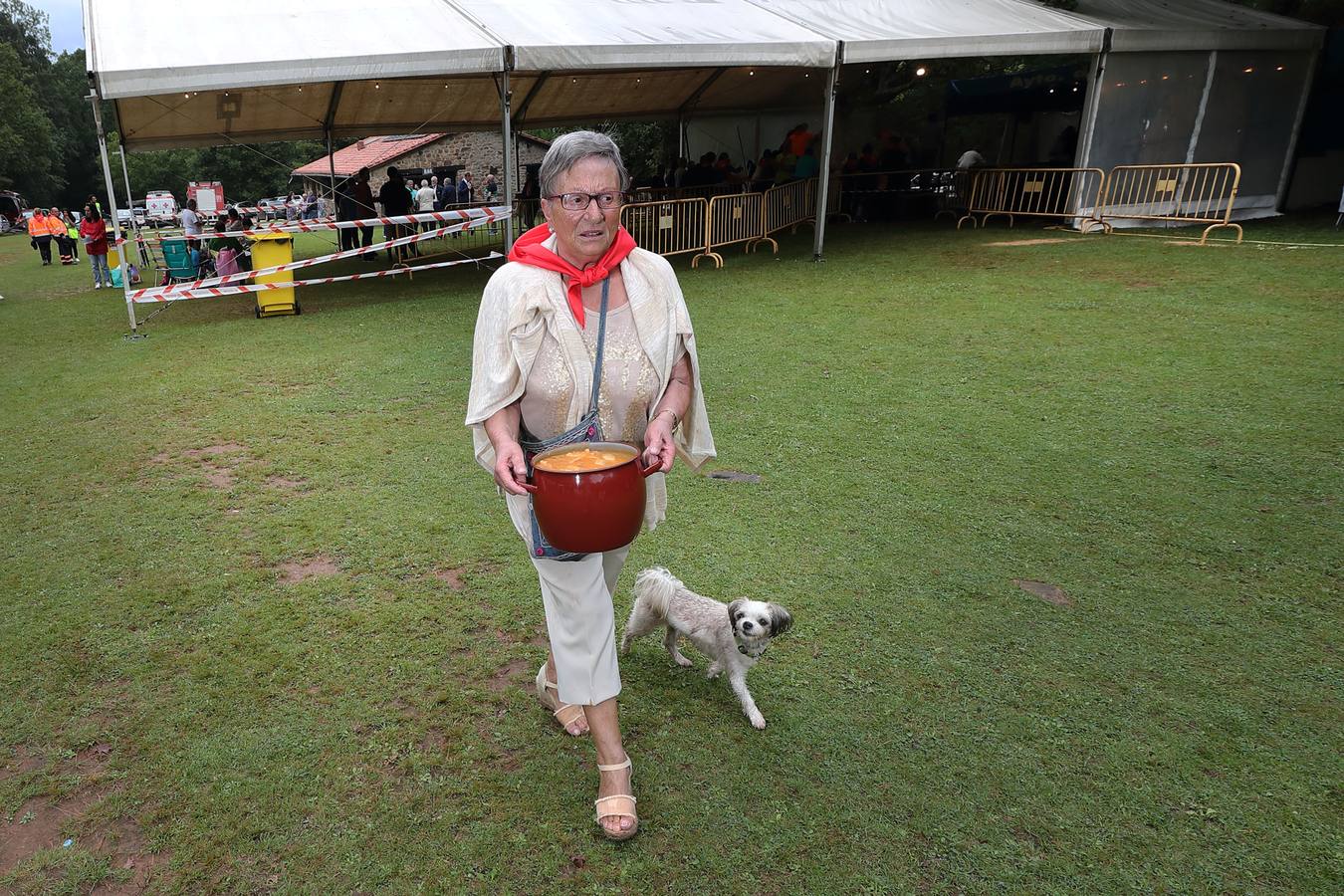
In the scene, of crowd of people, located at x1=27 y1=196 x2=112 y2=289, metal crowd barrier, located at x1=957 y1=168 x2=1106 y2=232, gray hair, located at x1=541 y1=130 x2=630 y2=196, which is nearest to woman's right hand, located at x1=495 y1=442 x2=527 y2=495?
gray hair, located at x1=541 y1=130 x2=630 y2=196

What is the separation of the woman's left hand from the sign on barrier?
10446 mm

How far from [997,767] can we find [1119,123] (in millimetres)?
13521

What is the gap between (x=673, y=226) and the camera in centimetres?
1246

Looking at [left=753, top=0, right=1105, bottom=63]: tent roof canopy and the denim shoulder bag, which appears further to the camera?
[left=753, top=0, right=1105, bottom=63]: tent roof canopy

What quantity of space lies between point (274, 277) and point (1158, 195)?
45.7 feet

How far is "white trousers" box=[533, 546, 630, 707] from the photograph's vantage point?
7.52 feet

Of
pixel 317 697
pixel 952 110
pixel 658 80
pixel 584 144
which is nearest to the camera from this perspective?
pixel 584 144

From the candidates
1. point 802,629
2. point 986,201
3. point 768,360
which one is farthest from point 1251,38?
point 802,629

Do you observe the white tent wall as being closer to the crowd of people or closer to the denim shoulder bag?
the denim shoulder bag

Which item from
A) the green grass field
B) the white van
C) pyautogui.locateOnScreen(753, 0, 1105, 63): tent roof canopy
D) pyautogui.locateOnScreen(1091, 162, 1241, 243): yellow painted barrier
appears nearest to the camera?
the green grass field

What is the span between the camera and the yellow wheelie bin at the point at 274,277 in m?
10.0

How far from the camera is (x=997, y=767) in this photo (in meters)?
2.52

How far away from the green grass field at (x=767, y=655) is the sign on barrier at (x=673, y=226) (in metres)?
6.39

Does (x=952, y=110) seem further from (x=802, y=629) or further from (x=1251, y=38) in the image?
(x=802, y=629)
